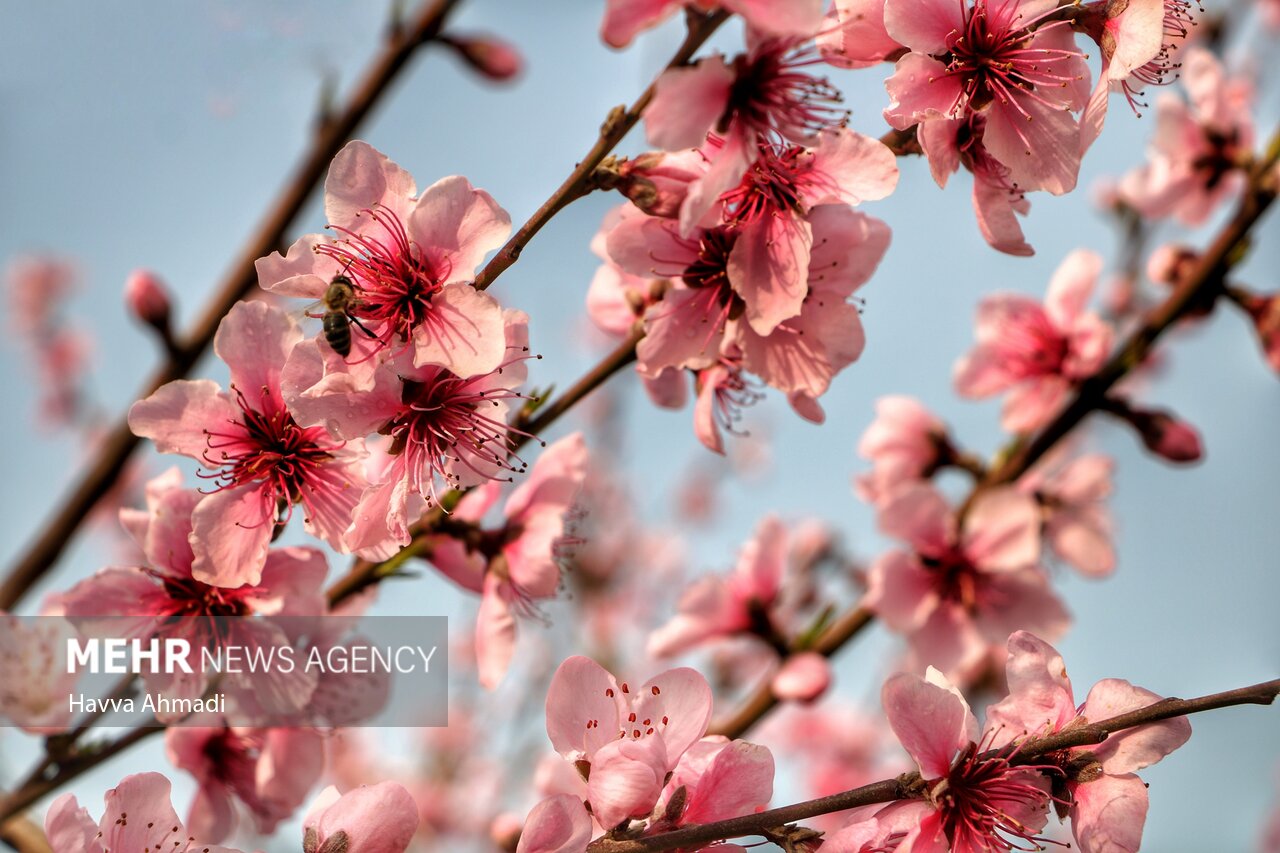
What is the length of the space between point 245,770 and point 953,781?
1.23 m

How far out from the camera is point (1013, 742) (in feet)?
3.94

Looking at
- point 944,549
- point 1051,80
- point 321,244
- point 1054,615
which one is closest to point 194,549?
point 321,244

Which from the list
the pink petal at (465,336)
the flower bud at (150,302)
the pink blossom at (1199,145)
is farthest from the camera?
the pink blossom at (1199,145)

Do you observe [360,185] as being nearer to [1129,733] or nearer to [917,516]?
[1129,733]

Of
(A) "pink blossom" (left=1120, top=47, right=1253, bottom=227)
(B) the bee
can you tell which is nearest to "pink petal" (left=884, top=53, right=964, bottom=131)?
(B) the bee

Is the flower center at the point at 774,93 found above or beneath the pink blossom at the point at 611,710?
above

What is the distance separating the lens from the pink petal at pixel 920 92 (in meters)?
1.24

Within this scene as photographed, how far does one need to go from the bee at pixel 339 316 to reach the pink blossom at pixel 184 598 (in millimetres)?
390

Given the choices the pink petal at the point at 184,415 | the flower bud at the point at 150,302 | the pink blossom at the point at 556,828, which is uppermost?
the flower bud at the point at 150,302

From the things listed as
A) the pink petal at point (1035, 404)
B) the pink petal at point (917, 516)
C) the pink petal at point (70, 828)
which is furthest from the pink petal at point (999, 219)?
the pink petal at point (70, 828)

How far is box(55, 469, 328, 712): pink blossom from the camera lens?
146 cm

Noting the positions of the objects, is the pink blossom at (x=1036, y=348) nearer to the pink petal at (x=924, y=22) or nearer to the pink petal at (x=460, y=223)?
the pink petal at (x=924, y=22)

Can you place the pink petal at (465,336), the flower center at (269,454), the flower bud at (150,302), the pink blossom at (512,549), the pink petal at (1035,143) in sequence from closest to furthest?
the pink petal at (465,336), the pink petal at (1035,143), the flower center at (269,454), the pink blossom at (512,549), the flower bud at (150,302)

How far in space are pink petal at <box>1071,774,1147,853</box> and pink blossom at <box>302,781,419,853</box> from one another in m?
0.79
